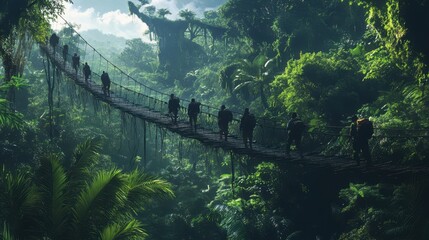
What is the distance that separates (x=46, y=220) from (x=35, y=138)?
13541mm

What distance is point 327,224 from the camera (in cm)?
1493

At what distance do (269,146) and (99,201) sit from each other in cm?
535

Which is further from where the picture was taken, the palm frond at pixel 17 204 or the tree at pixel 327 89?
the tree at pixel 327 89

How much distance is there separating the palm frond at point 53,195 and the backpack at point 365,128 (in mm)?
4969

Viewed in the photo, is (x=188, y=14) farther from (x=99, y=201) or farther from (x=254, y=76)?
(x=99, y=201)

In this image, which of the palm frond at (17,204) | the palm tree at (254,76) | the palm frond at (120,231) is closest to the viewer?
the palm frond at (120,231)

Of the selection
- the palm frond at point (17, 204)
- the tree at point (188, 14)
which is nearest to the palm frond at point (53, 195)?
the palm frond at point (17, 204)

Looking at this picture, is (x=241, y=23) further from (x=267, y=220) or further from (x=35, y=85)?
(x=267, y=220)

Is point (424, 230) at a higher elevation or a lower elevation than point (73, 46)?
lower

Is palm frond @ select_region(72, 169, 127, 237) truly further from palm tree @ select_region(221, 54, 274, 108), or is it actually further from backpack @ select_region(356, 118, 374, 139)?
palm tree @ select_region(221, 54, 274, 108)

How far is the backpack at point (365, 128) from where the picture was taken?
7.48 m

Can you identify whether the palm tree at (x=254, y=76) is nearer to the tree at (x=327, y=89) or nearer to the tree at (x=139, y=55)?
the tree at (x=327, y=89)

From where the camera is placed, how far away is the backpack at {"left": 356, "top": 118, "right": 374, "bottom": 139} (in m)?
7.48

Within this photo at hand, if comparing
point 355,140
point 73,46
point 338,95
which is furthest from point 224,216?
point 73,46
